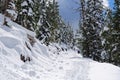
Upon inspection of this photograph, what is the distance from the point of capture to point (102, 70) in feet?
50.3

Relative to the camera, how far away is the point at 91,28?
38656mm

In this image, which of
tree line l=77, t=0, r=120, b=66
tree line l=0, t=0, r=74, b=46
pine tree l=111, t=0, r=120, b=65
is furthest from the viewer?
tree line l=77, t=0, r=120, b=66

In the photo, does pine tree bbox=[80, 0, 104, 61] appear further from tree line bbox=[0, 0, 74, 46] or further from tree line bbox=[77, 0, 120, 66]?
tree line bbox=[0, 0, 74, 46]

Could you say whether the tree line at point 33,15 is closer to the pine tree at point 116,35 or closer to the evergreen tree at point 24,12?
the evergreen tree at point 24,12

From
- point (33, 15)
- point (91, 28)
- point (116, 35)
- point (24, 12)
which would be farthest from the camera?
point (91, 28)

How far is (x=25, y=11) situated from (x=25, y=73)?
22499 millimetres

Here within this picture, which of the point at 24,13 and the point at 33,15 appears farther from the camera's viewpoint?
the point at 33,15

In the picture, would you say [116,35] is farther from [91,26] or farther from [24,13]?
[24,13]

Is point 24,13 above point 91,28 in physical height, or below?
above

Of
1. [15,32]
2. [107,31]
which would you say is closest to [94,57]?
[107,31]

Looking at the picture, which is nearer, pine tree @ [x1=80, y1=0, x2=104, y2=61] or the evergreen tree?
the evergreen tree

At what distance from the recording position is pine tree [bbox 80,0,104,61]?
125 feet

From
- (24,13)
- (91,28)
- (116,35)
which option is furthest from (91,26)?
(24,13)

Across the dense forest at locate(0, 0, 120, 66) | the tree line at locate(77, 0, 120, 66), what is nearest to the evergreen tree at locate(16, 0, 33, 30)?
the dense forest at locate(0, 0, 120, 66)
